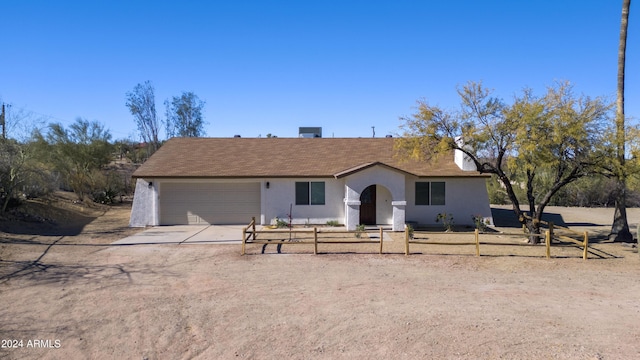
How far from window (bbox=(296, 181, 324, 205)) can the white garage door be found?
2.18 metres

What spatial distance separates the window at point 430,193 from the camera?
19422 millimetres

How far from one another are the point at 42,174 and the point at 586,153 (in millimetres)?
23557

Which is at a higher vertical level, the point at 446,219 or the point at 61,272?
the point at 446,219

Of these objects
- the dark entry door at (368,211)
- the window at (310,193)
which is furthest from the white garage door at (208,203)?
the dark entry door at (368,211)

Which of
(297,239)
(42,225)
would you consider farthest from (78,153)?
(297,239)

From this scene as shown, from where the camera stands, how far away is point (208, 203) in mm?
19641

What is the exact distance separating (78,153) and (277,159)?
62.1ft

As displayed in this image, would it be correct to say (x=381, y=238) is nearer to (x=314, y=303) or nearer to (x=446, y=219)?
(x=314, y=303)

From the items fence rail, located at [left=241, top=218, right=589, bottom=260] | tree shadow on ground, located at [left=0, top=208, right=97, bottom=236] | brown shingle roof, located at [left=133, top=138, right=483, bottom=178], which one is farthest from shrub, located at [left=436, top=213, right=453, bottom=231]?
tree shadow on ground, located at [left=0, top=208, right=97, bottom=236]

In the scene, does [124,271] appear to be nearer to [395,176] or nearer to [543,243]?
[395,176]

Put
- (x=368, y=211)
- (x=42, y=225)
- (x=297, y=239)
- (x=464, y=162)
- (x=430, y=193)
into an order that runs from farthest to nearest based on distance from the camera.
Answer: (x=464, y=162), (x=430, y=193), (x=368, y=211), (x=42, y=225), (x=297, y=239)

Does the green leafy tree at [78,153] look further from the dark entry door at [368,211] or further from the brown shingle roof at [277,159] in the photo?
the dark entry door at [368,211]

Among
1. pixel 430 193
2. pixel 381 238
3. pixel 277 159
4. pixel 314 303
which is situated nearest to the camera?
pixel 314 303

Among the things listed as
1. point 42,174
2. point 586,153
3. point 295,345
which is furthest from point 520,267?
point 42,174
